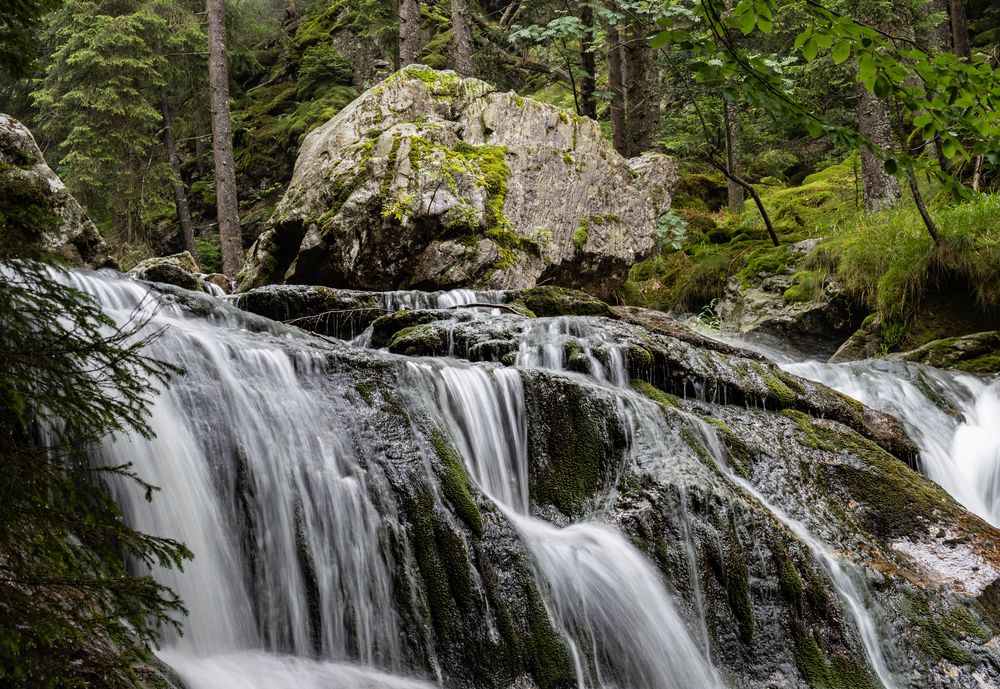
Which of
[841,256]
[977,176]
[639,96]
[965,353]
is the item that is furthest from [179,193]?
[965,353]

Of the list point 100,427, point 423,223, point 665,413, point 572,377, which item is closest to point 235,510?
point 100,427

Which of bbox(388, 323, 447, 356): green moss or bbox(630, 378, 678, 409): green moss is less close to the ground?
bbox(388, 323, 447, 356): green moss

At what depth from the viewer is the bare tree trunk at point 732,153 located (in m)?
14.6

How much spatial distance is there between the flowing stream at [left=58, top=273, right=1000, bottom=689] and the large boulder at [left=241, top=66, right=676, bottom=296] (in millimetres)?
4049

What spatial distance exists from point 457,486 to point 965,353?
7070mm

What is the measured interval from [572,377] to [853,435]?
2.34 meters

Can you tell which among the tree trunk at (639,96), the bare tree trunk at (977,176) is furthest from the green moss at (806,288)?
the tree trunk at (639,96)

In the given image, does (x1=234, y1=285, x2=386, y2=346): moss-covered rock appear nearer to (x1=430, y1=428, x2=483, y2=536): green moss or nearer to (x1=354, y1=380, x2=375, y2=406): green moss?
(x1=354, y1=380, x2=375, y2=406): green moss

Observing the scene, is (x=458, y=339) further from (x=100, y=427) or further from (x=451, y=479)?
(x=100, y=427)

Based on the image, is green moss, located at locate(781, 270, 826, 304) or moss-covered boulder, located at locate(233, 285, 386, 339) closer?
moss-covered boulder, located at locate(233, 285, 386, 339)

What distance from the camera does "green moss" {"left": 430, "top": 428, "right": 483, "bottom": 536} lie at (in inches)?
174

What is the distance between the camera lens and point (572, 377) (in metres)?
5.76

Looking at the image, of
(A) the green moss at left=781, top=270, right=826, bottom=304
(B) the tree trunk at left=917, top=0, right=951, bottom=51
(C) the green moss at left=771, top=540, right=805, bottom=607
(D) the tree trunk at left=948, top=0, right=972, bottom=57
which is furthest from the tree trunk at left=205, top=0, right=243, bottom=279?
(D) the tree trunk at left=948, top=0, right=972, bottom=57

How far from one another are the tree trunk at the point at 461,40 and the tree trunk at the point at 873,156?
256 inches
